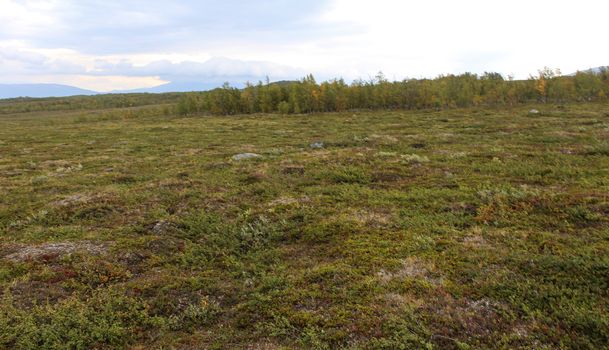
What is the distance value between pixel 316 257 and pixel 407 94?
69.0m

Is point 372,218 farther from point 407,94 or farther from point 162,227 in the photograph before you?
point 407,94

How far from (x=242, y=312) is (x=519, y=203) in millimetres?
10182

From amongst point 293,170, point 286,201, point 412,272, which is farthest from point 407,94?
point 412,272

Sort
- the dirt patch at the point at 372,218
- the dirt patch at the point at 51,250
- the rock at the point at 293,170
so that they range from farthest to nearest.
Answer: the rock at the point at 293,170
the dirt patch at the point at 372,218
the dirt patch at the point at 51,250

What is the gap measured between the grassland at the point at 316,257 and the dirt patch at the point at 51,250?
0.07 meters

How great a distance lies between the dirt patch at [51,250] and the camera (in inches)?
419

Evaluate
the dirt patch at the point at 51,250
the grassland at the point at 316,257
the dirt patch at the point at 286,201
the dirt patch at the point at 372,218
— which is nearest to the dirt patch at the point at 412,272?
the grassland at the point at 316,257

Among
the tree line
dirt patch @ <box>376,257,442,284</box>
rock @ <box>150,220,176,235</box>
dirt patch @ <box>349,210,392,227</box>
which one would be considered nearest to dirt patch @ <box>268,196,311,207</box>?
dirt patch @ <box>349,210,392,227</box>

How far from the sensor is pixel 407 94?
242 ft

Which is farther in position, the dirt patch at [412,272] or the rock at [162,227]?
the rock at [162,227]

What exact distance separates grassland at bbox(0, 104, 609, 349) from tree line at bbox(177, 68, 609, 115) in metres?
54.6

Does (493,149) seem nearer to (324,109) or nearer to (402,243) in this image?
(402,243)

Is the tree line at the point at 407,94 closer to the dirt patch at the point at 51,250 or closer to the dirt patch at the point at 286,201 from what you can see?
the dirt patch at the point at 286,201

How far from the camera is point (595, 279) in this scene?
7.72 meters
